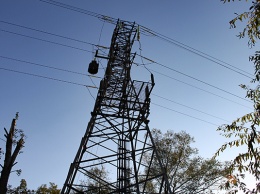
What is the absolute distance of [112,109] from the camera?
9219 mm

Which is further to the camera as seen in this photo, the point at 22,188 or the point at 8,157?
the point at 22,188

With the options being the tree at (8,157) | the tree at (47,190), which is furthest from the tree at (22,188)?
the tree at (8,157)

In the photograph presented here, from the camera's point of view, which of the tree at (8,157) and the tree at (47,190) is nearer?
the tree at (8,157)

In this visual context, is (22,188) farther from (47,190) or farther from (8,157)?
(8,157)

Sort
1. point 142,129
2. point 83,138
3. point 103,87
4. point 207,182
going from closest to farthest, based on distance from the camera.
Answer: point 83,138 → point 142,129 → point 103,87 → point 207,182

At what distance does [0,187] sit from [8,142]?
2.10 metres

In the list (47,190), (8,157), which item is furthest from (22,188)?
(8,157)

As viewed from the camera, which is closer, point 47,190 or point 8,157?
point 8,157

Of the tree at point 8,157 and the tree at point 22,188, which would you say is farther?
the tree at point 22,188

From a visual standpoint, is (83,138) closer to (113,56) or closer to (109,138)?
(109,138)

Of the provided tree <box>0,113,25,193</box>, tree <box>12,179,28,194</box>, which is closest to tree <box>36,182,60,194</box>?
tree <box>12,179,28,194</box>

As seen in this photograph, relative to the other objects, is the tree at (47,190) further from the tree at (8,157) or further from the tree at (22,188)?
the tree at (8,157)

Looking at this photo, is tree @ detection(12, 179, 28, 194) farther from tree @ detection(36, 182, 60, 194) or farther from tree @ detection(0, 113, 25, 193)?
tree @ detection(0, 113, 25, 193)

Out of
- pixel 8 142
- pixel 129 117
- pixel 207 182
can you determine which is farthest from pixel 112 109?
pixel 207 182
